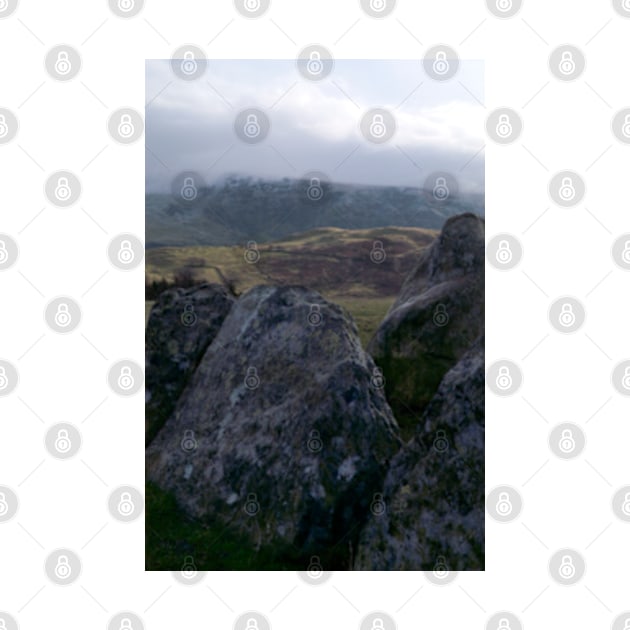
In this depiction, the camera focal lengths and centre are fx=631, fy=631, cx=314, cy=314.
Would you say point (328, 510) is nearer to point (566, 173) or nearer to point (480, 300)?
point (480, 300)

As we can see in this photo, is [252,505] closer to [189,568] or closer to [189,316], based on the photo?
[189,568]

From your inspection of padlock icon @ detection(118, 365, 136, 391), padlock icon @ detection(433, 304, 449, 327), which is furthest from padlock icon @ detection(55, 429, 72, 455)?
padlock icon @ detection(433, 304, 449, 327)

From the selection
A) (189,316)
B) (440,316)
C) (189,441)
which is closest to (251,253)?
(189,316)

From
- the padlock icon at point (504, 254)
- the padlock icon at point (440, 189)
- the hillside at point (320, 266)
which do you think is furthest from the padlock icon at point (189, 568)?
the hillside at point (320, 266)

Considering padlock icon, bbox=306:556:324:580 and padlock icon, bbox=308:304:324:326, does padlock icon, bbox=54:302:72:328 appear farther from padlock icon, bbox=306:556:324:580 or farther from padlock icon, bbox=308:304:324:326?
padlock icon, bbox=306:556:324:580

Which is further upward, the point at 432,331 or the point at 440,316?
the point at 440,316
